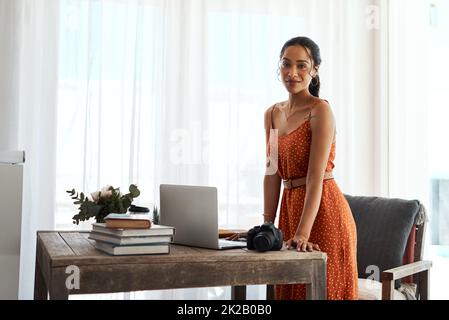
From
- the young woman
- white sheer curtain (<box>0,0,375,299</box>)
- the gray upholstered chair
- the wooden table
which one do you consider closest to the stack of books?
the wooden table

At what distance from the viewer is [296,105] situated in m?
2.12

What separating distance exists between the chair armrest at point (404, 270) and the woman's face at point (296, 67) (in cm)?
75

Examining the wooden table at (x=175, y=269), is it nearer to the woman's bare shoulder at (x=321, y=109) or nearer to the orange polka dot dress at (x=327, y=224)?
the orange polka dot dress at (x=327, y=224)

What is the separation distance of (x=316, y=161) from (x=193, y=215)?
50cm

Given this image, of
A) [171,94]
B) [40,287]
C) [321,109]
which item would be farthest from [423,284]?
[171,94]

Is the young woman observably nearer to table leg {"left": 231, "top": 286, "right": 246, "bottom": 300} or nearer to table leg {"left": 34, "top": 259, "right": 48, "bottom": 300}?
table leg {"left": 231, "top": 286, "right": 246, "bottom": 300}

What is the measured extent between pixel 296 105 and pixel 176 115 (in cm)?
154

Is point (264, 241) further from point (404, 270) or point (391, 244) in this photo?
point (391, 244)

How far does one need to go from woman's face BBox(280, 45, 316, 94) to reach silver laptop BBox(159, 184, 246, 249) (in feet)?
2.00

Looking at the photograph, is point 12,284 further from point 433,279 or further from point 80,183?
point 433,279

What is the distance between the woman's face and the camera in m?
2.03

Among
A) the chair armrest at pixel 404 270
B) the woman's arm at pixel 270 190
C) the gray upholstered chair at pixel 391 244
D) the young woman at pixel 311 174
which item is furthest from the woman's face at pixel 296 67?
the gray upholstered chair at pixel 391 244

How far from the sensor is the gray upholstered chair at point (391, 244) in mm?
2506
